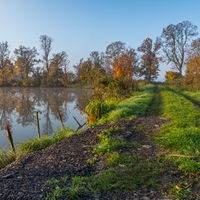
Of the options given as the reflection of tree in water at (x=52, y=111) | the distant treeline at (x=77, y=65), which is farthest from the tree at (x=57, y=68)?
the reflection of tree in water at (x=52, y=111)

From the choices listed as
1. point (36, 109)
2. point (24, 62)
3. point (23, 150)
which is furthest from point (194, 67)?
point (24, 62)

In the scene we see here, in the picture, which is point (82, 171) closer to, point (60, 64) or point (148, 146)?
point (148, 146)

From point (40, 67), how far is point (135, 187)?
4934 cm

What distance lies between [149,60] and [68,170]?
43.5 m

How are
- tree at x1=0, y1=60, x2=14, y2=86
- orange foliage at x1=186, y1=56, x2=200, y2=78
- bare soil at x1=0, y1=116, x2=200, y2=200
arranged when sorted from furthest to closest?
tree at x1=0, y1=60, x2=14, y2=86
orange foliage at x1=186, y1=56, x2=200, y2=78
bare soil at x1=0, y1=116, x2=200, y2=200

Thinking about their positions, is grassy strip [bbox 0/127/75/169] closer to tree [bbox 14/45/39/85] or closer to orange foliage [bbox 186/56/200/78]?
orange foliage [bbox 186/56/200/78]

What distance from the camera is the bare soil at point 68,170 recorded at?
286 centimetres

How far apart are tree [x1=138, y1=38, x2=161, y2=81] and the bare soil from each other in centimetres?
3985

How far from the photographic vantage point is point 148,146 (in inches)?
186

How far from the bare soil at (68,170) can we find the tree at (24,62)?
45917 millimetres

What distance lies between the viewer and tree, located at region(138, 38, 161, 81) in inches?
1714

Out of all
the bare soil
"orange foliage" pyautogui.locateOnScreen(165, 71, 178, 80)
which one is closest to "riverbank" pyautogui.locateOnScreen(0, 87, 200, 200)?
the bare soil

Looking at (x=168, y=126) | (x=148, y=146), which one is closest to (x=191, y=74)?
(x=168, y=126)

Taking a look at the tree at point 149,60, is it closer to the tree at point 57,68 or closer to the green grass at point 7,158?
the tree at point 57,68
